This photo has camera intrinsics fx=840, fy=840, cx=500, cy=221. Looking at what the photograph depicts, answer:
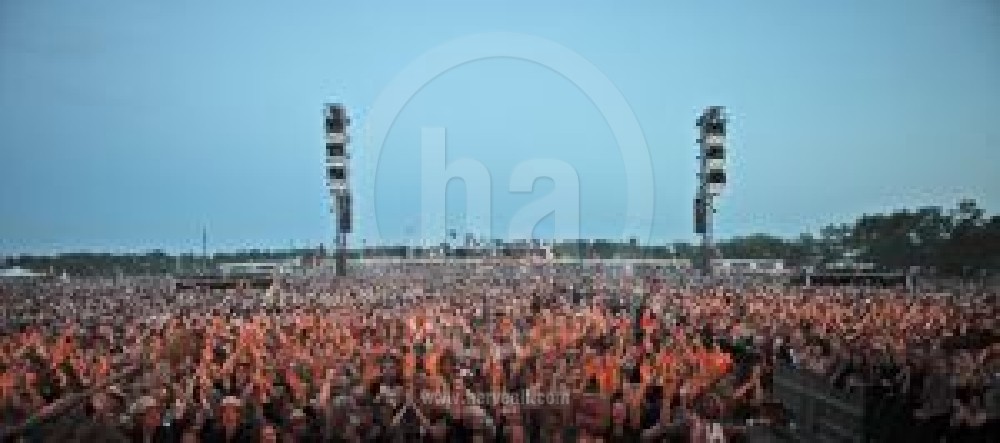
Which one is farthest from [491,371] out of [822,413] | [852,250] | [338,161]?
[852,250]

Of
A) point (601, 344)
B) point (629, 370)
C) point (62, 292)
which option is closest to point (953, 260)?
point (601, 344)

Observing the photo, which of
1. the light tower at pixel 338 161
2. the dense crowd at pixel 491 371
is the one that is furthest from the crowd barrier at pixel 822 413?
the light tower at pixel 338 161

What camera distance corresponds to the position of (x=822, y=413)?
9719mm

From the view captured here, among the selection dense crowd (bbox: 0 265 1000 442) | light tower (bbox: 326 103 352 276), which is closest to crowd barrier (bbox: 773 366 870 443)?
dense crowd (bbox: 0 265 1000 442)

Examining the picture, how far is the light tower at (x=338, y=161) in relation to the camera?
43656mm

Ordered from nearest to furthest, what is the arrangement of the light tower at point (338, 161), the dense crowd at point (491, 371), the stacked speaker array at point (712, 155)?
the dense crowd at point (491, 371), the light tower at point (338, 161), the stacked speaker array at point (712, 155)

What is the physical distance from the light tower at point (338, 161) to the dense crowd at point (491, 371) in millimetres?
17646

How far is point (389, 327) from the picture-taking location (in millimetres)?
21312

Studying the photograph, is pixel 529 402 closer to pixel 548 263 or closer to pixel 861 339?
pixel 861 339

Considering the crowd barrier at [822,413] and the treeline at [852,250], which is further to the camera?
the treeline at [852,250]

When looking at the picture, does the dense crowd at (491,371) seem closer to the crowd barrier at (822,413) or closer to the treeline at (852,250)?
the crowd barrier at (822,413)

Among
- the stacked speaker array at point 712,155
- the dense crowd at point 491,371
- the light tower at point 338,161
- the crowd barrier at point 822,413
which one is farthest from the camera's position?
the stacked speaker array at point 712,155

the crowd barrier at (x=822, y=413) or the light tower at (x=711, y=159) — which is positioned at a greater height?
the light tower at (x=711, y=159)

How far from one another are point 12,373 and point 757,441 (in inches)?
498
